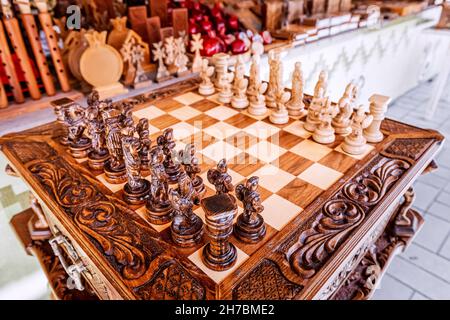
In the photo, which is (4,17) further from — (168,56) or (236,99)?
(236,99)

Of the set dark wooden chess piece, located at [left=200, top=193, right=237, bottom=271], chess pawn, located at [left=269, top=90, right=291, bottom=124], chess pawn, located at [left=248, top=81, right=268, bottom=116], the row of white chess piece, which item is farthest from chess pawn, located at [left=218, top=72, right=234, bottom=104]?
dark wooden chess piece, located at [left=200, top=193, right=237, bottom=271]

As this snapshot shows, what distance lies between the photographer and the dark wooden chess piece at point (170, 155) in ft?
3.71

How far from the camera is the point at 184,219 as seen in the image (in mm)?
912

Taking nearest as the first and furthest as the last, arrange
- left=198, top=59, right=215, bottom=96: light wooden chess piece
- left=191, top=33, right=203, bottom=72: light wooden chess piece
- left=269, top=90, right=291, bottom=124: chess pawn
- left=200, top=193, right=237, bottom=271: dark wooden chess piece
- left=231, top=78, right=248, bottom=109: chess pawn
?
left=200, top=193, right=237, bottom=271: dark wooden chess piece, left=269, top=90, right=291, bottom=124: chess pawn, left=231, top=78, right=248, bottom=109: chess pawn, left=198, top=59, right=215, bottom=96: light wooden chess piece, left=191, top=33, right=203, bottom=72: light wooden chess piece

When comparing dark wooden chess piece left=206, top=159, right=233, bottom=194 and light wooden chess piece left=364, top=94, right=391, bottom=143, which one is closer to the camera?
dark wooden chess piece left=206, top=159, right=233, bottom=194

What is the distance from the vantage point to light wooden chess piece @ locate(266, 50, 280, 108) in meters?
1.60

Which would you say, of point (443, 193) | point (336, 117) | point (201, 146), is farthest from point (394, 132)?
point (443, 193)

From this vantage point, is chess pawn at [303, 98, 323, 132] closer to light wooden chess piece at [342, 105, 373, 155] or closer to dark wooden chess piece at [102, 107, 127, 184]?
light wooden chess piece at [342, 105, 373, 155]

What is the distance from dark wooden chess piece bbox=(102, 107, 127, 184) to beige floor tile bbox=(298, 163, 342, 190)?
2.14ft

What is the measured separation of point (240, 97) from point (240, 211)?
2.69 feet

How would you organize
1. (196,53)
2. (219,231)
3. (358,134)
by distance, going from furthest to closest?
(196,53) → (358,134) → (219,231)

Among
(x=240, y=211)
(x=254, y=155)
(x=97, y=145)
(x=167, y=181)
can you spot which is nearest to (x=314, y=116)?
(x=254, y=155)

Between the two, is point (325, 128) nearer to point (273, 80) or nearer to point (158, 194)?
A: point (273, 80)

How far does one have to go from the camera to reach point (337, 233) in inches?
36.3
